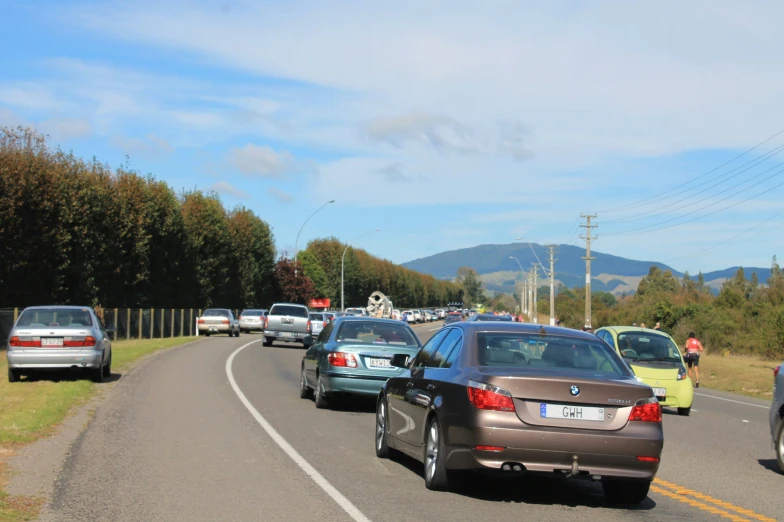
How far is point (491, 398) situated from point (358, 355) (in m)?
7.72

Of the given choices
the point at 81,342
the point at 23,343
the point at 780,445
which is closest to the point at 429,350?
the point at 780,445

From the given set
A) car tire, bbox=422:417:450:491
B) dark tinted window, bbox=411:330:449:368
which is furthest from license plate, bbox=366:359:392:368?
car tire, bbox=422:417:450:491

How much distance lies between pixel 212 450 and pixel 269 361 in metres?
19.0

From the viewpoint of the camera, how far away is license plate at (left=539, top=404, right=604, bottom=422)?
8.30m

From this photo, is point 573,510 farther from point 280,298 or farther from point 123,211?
point 280,298

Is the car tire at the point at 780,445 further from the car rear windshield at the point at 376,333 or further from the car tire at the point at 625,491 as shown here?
the car rear windshield at the point at 376,333

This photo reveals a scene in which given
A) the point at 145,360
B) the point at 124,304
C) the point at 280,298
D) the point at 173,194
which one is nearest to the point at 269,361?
the point at 145,360

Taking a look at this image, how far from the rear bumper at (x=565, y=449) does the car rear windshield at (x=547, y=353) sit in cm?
79

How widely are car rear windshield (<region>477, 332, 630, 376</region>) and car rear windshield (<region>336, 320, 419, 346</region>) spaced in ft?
23.1

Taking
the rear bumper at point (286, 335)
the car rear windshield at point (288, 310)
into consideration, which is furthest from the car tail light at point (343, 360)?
the car rear windshield at point (288, 310)

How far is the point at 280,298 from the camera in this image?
86312 millimetres

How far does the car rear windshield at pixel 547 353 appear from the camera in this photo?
902cm

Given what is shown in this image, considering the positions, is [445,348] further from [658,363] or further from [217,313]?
[217,313]

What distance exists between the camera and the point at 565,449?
8195mm
